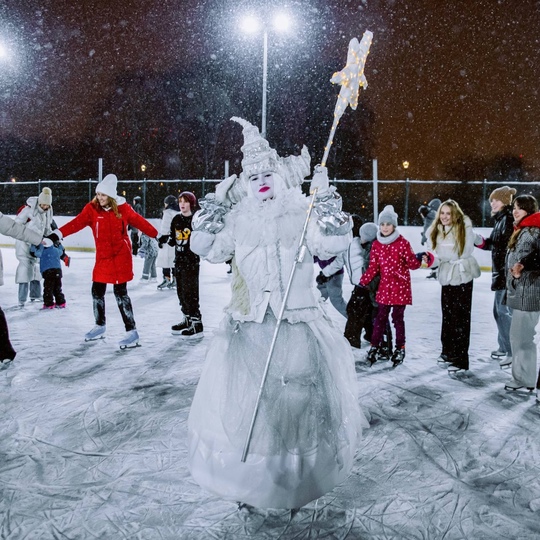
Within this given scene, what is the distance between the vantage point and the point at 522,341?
4.32 metres

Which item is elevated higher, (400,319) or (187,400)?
(400,319)

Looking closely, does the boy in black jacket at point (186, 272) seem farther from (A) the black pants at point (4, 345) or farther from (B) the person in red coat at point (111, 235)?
(A) the black pants at point (4, 345)

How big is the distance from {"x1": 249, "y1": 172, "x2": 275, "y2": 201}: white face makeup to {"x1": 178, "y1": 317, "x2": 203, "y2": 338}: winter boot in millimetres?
3494

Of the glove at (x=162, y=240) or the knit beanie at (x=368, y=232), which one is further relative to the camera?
the glove at (x=162, y=240)

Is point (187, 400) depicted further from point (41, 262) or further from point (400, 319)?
point (41, 262)

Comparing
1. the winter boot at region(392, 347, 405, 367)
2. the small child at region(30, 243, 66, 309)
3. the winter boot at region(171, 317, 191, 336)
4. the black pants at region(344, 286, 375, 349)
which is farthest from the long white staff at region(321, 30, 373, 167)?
the small child at region(30, 243, 66, 309)

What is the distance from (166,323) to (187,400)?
111 inches

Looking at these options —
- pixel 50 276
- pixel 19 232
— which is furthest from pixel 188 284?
pixel 50 276

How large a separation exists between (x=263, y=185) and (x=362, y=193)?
1371 centimetres

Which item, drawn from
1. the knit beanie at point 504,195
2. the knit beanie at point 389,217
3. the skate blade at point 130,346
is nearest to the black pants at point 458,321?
the knit beanie at point 389,217

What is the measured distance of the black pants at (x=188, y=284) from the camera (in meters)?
6.21

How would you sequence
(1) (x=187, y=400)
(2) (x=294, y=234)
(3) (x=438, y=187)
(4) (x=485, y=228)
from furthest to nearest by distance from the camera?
(3) (x=438, y=187), (4) (x=485, y=228), (1) (x=187, y=400), (2) (x=294, y=234)

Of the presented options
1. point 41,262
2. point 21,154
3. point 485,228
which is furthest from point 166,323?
point 21,154

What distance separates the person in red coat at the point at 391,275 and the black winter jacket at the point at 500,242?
809mm
